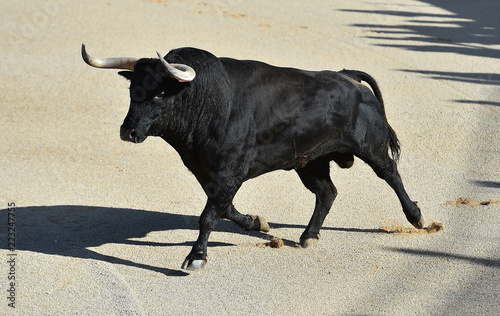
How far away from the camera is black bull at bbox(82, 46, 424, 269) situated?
17.5ft

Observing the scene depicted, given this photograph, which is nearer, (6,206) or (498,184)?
(6,206)

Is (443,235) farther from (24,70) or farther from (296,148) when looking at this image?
(24,70)

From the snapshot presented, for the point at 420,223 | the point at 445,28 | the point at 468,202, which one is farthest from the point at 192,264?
the point at 445,28

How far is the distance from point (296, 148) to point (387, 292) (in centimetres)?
133

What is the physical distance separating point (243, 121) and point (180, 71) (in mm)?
703

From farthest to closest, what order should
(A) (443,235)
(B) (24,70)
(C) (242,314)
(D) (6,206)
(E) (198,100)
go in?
(B) (24,70)
(D) (6,206)
(A) (443,235)
(E) (198,100)
(C) (242,314)

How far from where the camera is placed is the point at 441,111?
32.9ft

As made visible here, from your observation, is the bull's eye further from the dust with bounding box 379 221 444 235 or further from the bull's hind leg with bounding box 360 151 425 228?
the dust with bounding box 379 221 444 235

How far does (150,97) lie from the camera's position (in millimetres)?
5281

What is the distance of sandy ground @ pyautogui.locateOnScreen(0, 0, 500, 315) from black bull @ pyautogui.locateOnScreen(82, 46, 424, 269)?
1.36 ft

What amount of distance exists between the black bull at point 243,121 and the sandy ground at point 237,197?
1.36 feet

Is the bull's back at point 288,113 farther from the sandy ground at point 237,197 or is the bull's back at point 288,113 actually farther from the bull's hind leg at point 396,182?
the sandy ground at point 237,197

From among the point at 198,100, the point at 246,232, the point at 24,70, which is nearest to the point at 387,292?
the point at 246,232

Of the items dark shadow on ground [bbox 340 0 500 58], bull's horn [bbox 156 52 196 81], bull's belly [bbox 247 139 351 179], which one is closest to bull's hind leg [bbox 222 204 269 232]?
bull's belly [bbox 247 139 351 179]
